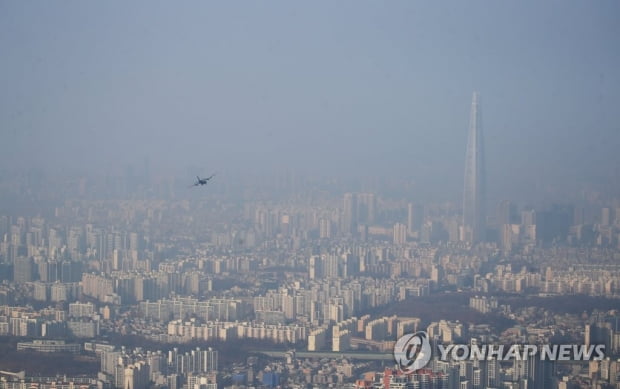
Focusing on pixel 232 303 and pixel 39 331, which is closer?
pixel 39 331

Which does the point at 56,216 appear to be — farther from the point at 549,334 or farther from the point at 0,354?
the point at 549,334

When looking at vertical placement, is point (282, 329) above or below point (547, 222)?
below

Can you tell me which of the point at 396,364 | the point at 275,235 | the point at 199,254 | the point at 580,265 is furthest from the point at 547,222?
the point at 396,364

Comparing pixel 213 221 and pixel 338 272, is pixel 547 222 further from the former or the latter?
pixel 213 221

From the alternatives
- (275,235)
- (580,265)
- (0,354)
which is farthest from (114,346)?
(580,265)

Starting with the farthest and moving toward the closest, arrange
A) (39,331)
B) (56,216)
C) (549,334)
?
1. (56,216)
2. (39,331)
3. (549,334)

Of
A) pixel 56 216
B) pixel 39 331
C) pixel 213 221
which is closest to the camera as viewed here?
pixel 39 331
